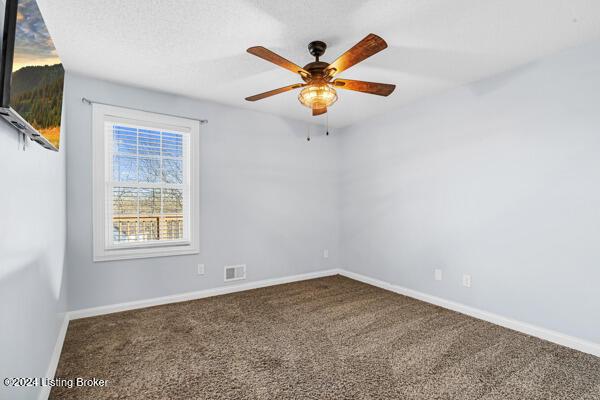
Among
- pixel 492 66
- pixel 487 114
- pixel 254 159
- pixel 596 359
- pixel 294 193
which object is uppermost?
pixel 492 66

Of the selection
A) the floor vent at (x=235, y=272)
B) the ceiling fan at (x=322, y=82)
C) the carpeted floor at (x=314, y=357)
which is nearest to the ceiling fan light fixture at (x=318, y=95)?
the ceiling fan at (x=322, y=82)

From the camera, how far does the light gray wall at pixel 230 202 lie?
3.06 metres

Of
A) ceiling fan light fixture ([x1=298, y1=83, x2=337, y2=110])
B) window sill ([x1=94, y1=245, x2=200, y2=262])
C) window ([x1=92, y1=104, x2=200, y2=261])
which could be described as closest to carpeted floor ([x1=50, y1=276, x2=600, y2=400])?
window sill ([x1=94, y1=245, x2=200, y2=262])

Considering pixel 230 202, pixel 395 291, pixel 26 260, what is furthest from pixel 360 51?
pixel 395 291

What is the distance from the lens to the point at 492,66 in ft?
9.23

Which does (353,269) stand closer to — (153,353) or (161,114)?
(153,353)

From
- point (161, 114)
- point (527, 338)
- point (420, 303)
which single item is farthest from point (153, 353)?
point (527, 338)

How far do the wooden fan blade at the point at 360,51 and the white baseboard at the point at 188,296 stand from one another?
2.95m

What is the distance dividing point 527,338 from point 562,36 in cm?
253

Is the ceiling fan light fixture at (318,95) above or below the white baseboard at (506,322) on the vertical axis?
above

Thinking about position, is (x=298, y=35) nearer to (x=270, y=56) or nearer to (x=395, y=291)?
(x=270, y=56)

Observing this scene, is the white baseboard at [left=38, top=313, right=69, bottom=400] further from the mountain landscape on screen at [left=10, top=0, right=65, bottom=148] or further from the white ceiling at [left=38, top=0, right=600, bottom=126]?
the white ceiling at [left=38, top=0, right=600, bottom=126]

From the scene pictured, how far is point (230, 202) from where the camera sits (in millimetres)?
3963

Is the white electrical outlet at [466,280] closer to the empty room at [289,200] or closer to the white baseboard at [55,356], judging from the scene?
the empty room at [289,200]
